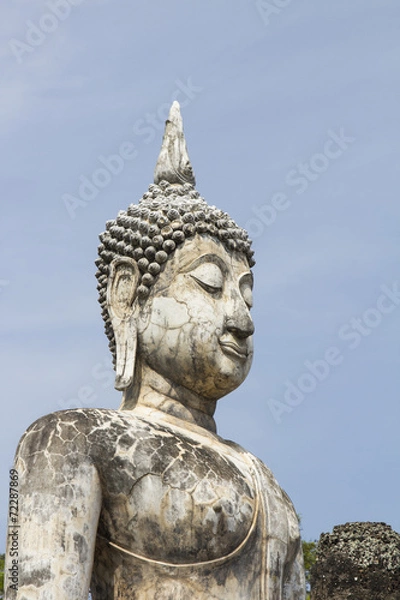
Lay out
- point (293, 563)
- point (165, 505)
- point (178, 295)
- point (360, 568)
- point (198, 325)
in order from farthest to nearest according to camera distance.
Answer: point (360, 568) → point (293, 563) → point (178, 295) → point (198, 325) → point (165, 505)

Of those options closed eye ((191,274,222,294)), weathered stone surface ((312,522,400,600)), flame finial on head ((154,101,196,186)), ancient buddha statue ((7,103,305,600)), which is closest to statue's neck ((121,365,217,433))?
ancient buddha statue ((7,103,305,600))

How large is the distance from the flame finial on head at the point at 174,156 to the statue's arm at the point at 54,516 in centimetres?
234

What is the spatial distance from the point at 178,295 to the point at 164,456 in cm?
120

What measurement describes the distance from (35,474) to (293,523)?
201 cm

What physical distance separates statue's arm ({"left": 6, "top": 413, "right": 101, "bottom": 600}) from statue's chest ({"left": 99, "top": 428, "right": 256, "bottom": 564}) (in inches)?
6.7

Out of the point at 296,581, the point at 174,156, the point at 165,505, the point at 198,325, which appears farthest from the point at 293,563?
the point at 174,156

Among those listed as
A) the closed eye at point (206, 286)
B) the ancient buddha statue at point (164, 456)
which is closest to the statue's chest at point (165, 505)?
the ancient buddha statue at point (164, 456)

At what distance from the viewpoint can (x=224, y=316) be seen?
9125mm

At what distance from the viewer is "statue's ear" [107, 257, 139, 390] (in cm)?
915

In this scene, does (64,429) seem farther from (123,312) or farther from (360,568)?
(360,568)

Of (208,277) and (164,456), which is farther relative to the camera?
(208,277)

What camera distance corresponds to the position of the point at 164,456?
8.58 m

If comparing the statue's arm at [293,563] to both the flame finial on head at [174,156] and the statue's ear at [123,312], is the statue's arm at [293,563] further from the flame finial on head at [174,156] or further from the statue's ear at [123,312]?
the flame finial on head at [174,156]

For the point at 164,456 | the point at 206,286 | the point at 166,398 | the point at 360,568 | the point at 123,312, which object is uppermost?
the point at 360,568
